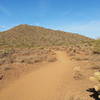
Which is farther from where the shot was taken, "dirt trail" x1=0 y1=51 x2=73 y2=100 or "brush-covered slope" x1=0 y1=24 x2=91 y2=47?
"brush-covered slope" x1=0 y1=24 x2=91 y2=47

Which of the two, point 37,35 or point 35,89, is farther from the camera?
point 37,35

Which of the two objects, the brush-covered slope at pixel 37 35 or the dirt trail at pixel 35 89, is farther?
the brush-covered slope at pixel 37 35

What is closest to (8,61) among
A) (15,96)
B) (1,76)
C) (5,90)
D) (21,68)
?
(21,68)

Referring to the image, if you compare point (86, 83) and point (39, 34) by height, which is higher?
point (39, 34)

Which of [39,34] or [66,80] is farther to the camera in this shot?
[39,34]

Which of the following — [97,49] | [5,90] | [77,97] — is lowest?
[5,90]

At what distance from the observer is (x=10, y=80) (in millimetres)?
6445

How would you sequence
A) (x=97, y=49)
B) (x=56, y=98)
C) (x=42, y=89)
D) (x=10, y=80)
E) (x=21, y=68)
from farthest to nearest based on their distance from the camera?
(x=97, y=49)
(x=21, y=68)
(x=10, y=80)
(x=42, y=89)
(x=56, y=98)

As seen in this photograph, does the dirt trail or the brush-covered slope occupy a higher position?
the brush-covered slope

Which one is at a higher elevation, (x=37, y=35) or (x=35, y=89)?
(x=37, y=35)

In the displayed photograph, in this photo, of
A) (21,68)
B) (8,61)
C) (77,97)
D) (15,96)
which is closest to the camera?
(77,97)

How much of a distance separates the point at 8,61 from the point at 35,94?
17.1 ft

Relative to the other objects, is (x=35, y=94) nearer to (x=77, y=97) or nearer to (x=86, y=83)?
(x=77, y=97)

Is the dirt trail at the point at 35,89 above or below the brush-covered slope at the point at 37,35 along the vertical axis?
below
